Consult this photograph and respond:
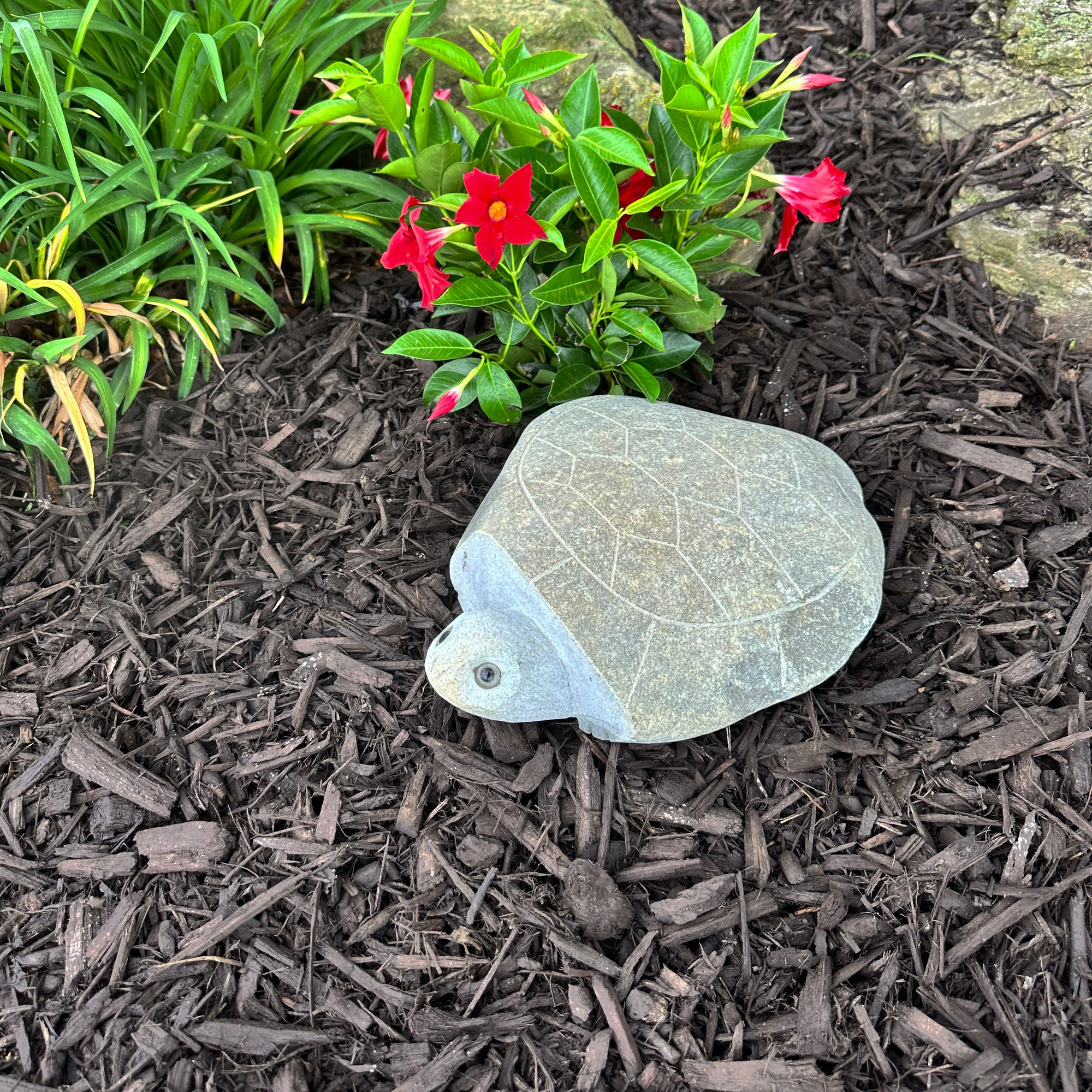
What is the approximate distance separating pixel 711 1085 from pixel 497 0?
3.15 m

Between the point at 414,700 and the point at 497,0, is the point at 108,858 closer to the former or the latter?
the point at 414,700

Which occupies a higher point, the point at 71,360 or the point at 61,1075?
the point at 71,360

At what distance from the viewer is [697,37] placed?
6.86ft

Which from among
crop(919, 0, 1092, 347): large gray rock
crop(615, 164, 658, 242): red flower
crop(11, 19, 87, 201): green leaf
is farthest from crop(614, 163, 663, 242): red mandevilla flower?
crop(11, 19, 87, 201): green leaf

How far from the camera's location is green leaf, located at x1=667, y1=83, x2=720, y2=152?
1815 millimetres

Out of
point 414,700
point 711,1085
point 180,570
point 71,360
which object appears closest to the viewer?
point 711,1085

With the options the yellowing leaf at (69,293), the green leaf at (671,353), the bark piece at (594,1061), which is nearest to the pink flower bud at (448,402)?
the green leaf at (671,353)

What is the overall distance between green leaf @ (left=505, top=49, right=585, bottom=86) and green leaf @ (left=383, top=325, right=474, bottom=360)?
0.60 m

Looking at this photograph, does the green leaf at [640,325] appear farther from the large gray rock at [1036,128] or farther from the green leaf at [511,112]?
the large gray rock at [1036,128]

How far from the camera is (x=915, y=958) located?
1749 mm

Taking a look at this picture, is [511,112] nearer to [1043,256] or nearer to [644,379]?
[644,379]

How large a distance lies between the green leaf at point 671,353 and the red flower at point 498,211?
589 millimetres

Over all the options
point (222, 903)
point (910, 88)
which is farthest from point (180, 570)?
point (910, 88)

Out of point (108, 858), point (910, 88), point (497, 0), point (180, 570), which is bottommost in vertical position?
point (108, 858)
